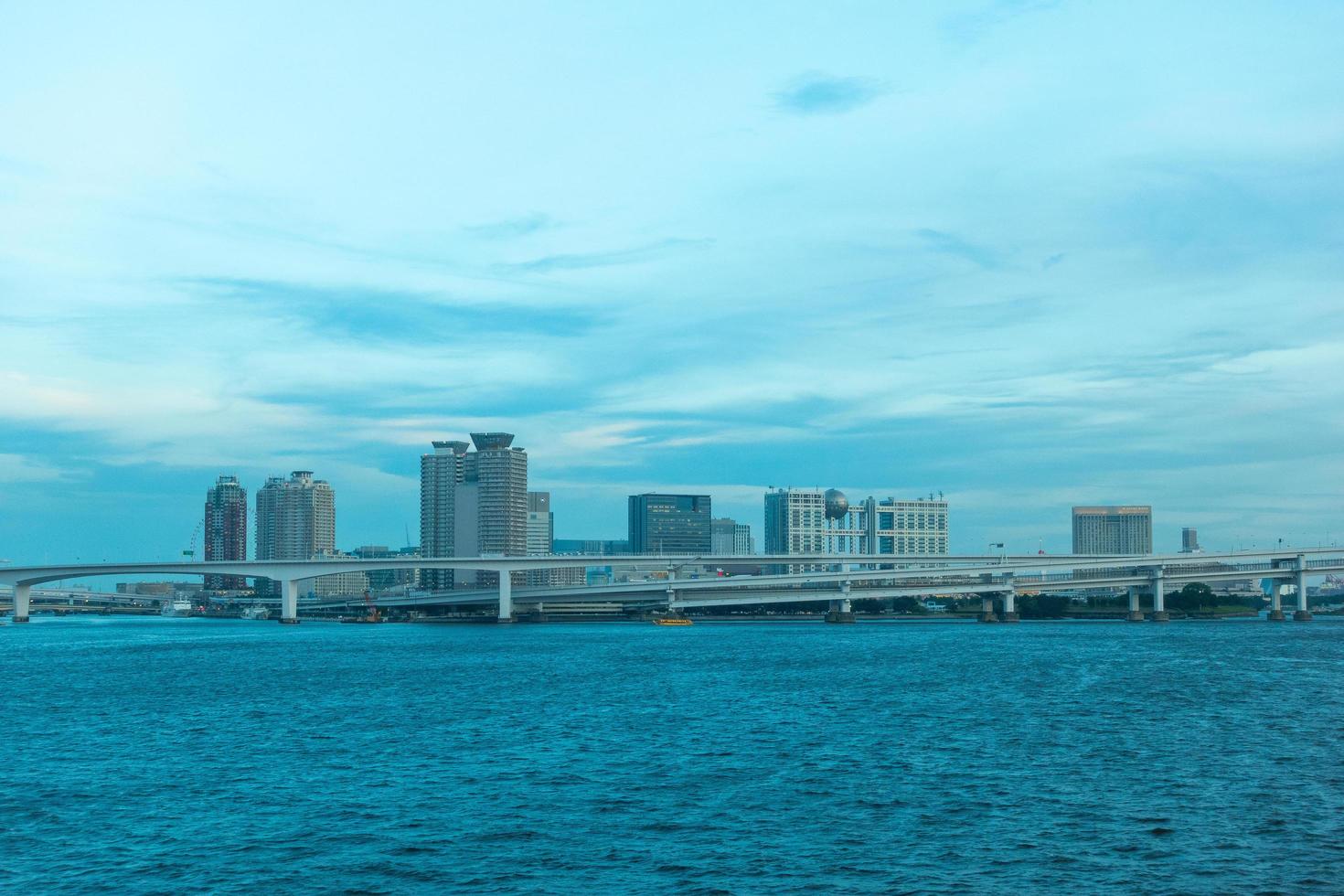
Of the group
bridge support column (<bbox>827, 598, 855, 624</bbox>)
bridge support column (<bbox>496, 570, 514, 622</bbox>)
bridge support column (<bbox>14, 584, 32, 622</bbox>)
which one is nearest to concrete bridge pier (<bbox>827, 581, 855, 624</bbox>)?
bridge support column (<bbox>827, 598, 855, 624</bbox>)

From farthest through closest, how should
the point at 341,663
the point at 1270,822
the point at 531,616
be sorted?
the point at 531,616 < the point at 341,663 < the point at 1270,822

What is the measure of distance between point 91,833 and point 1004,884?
2076 centimetres

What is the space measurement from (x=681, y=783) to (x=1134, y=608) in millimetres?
152299

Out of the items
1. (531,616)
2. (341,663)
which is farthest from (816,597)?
(341,663)

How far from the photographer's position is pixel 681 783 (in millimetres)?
34938

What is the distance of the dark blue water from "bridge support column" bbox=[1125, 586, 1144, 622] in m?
103

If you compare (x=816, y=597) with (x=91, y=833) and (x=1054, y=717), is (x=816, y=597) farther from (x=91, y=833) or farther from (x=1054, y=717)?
(x=91, y=833)

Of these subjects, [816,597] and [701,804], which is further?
[816,597]

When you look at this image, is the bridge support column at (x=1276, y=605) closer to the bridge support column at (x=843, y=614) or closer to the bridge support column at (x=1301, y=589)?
the bridge support column at (x=1301, y=589)

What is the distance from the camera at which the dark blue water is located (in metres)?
25.5

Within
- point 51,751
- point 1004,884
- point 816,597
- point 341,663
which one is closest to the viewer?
point 1004,884

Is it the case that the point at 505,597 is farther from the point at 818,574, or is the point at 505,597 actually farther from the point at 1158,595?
the point at 1158,595

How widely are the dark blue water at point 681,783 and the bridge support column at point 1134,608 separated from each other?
102651 mm

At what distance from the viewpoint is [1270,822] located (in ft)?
94.9
